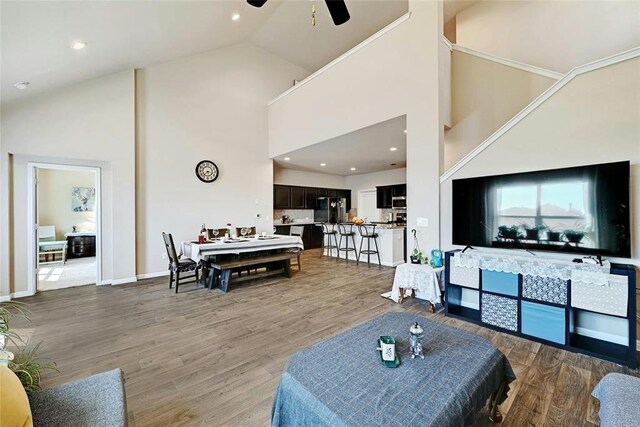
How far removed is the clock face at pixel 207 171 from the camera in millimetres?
5660

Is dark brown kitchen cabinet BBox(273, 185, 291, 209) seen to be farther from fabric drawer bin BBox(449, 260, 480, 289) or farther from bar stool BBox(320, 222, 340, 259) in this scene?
fabric drawer bin BBox(449, 260, 480, 289)

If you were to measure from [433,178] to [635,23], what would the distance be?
365cm

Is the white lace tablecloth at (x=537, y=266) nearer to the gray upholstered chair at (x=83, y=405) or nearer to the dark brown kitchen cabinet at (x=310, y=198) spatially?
the gray upholstered chair at (x=83, y=405)

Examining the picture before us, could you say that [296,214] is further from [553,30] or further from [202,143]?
[553,30]

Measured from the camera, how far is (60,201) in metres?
6.93

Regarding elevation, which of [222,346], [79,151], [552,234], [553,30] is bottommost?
[222,346]

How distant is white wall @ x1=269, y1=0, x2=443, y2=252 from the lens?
11.9 ft

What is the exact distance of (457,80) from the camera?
4.15 metres

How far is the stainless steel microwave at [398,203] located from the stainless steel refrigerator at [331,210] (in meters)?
1.93

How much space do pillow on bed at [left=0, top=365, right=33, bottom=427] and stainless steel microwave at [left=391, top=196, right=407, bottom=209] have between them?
7.77 meters

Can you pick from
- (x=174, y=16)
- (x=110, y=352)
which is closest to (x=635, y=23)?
(x=174, y=16)

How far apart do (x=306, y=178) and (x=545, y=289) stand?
6961 millimetres

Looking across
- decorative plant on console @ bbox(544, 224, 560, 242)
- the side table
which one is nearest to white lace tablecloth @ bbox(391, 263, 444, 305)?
the side table

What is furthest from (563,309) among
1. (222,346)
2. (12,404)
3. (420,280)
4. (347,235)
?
(347,235)
